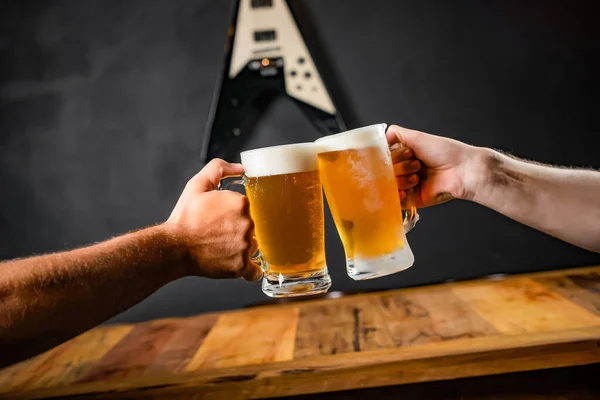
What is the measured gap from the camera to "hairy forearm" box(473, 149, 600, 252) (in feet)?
5.21

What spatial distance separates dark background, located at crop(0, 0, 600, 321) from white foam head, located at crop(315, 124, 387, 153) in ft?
4.57

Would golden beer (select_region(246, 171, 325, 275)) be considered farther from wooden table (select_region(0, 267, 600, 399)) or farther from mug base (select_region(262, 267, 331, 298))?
wooden table (select_region(0, 267, 600, 399))

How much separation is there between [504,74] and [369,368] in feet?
5.24

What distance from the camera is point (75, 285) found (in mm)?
1239

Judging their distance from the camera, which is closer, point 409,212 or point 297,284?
point 297,284

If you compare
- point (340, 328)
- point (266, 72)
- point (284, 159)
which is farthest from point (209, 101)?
point (284, 159)

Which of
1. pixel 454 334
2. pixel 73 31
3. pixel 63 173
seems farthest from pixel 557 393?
pixel 73 31

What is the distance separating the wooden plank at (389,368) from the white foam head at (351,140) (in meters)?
0.69

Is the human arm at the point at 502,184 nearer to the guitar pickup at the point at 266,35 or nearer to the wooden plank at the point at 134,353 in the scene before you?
the wooden plank at the point at 134,353

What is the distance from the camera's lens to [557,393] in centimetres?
171

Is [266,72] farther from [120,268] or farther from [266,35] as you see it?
[120,268]

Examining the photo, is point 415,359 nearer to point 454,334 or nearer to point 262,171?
point 454,334

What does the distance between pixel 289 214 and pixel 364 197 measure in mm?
162

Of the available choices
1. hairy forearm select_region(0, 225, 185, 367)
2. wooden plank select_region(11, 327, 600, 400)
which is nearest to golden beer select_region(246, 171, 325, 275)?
hairy forearm select_region(0, 225, 185, 367)
